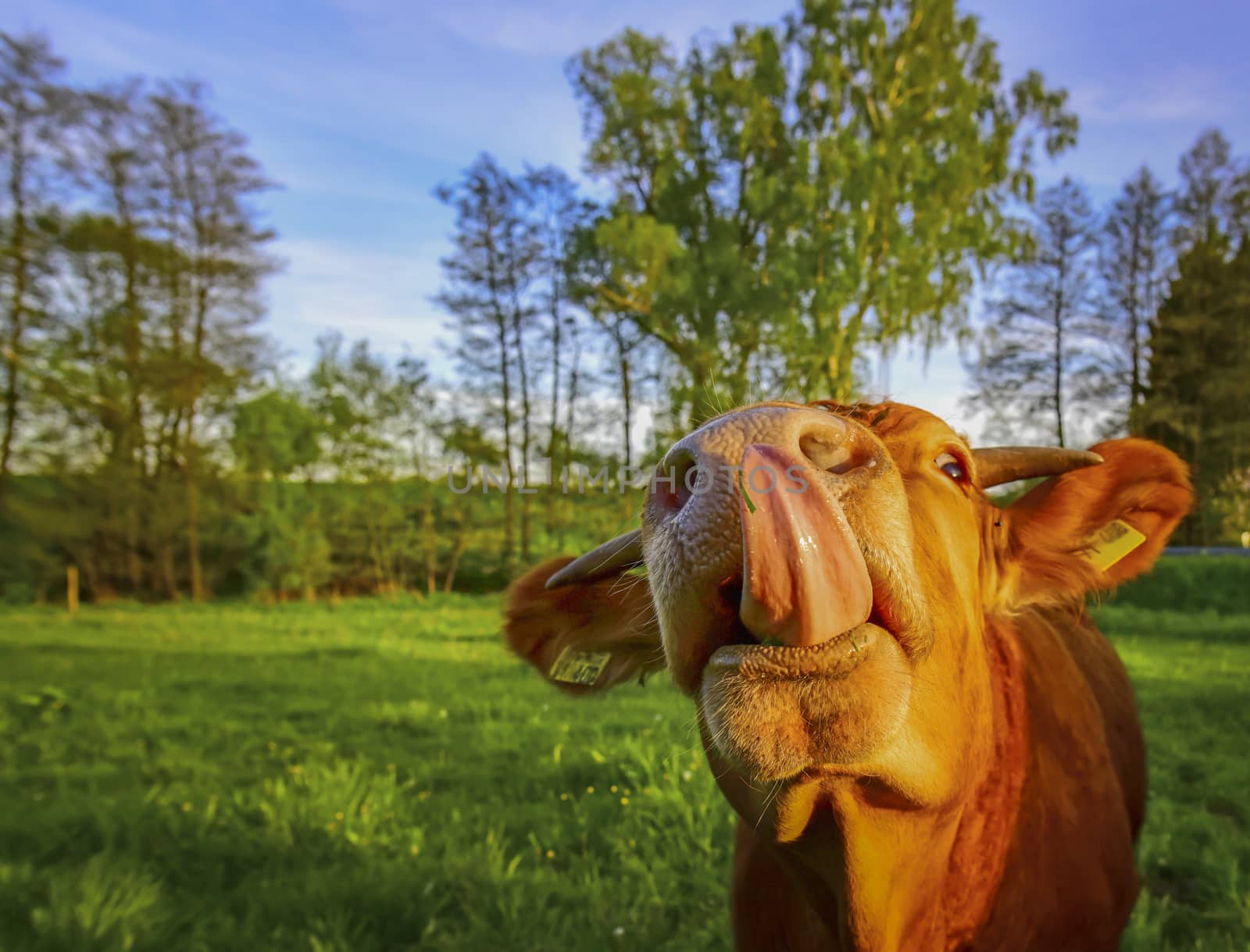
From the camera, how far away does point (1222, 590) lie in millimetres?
12641

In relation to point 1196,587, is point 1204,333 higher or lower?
higher

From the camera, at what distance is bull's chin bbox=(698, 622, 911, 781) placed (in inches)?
41.9

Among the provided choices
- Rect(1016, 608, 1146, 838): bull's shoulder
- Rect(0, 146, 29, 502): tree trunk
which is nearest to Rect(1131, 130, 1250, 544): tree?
Rect(1016, 608, 1146, 838): bull's shoulder

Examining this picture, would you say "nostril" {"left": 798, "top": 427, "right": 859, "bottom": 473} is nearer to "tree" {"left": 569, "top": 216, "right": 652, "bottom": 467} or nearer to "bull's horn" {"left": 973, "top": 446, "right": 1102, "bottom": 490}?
"bull's horn" {"left": 973, "top": 446, "right": 1102, "bottom": 490}

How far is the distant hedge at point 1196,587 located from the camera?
489 inches

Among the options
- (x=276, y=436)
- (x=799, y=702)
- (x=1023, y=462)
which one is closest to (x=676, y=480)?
(x=799, y=702)

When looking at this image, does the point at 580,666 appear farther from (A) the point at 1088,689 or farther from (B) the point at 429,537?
(B) the point at 429,537

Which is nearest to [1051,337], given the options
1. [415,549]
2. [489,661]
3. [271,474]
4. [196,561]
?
[489,661]

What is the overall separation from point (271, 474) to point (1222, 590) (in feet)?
79.6

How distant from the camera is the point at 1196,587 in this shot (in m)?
13.0

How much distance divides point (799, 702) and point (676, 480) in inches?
15.4

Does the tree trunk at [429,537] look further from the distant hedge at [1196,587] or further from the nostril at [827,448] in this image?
the nostril at [827,448]

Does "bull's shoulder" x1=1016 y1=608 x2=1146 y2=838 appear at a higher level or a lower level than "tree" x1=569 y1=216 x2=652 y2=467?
lower

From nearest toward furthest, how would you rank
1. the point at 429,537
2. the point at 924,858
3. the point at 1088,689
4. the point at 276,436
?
the point at 924,858 < the point at 1088,689 < the point at 429,537 < the point at 276,436
